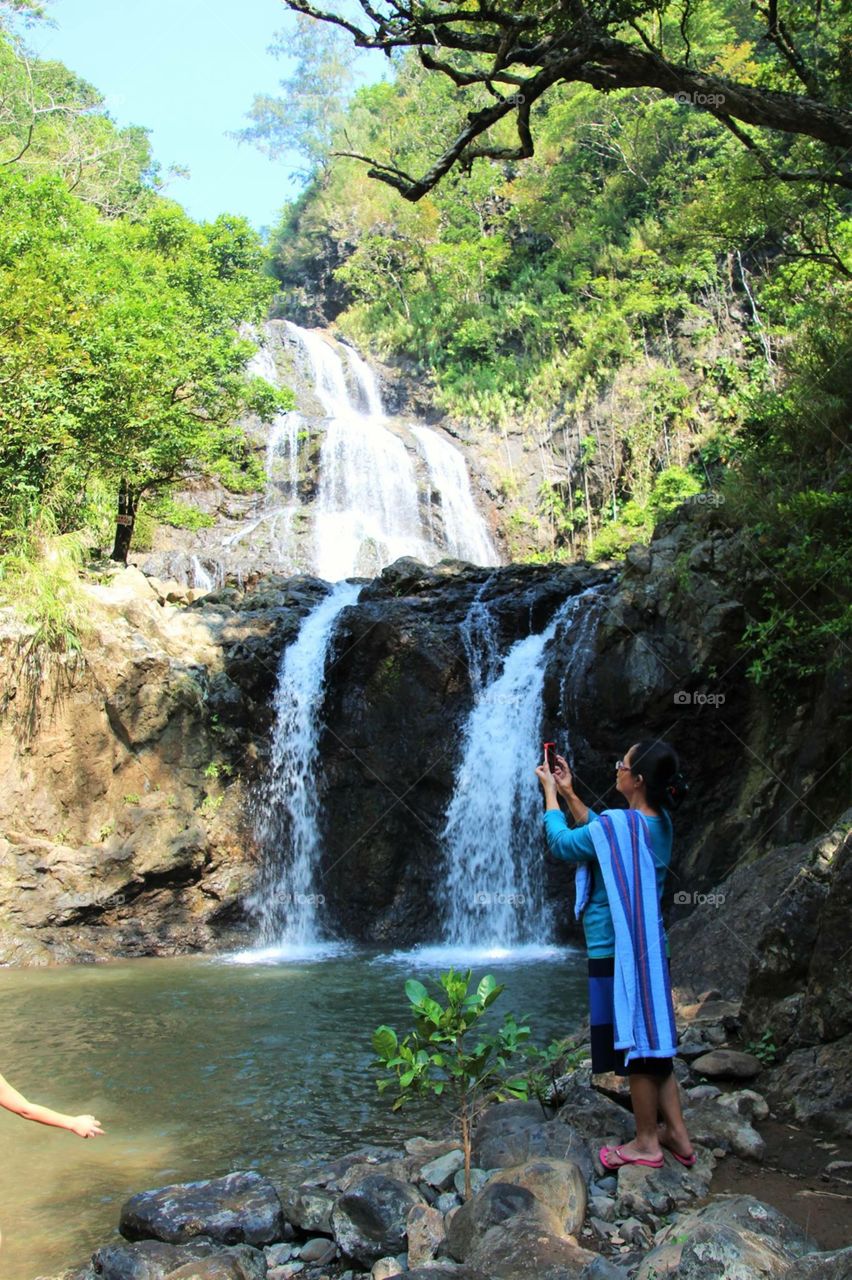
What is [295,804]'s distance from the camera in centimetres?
1315

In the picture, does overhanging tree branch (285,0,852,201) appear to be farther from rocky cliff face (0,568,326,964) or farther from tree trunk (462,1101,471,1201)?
rocky cliff face (0,568,326,964)

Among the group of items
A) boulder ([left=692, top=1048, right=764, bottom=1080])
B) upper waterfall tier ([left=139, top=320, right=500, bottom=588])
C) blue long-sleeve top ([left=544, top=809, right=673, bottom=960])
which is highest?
upper waterfall tier ([left=139, top=320, right=500, bottom=588])

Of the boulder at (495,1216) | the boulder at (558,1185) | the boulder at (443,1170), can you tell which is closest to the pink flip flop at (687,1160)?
the boulder at (558,1185)

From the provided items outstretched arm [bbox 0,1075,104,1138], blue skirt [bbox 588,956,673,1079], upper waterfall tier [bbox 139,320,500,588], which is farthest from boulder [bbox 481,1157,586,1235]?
upper waterfall tier [bbox 139,320,500,588]

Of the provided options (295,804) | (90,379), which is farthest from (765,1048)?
(90,379)

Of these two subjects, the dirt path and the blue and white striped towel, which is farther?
the blue and white striped towel

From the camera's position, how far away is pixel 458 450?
84.5 feet

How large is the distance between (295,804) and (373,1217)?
946cm

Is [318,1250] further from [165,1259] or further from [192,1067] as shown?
[192,1067]

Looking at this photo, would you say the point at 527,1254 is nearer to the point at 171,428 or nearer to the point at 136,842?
the point at 136,842

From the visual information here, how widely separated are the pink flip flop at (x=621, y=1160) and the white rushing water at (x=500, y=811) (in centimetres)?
773

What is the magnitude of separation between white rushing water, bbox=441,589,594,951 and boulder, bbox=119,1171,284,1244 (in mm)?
7330

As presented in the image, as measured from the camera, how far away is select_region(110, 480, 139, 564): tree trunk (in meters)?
15.9

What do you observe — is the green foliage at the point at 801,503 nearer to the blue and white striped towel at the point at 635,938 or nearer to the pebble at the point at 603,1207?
the blue and white striped towel at the point at 635,938
